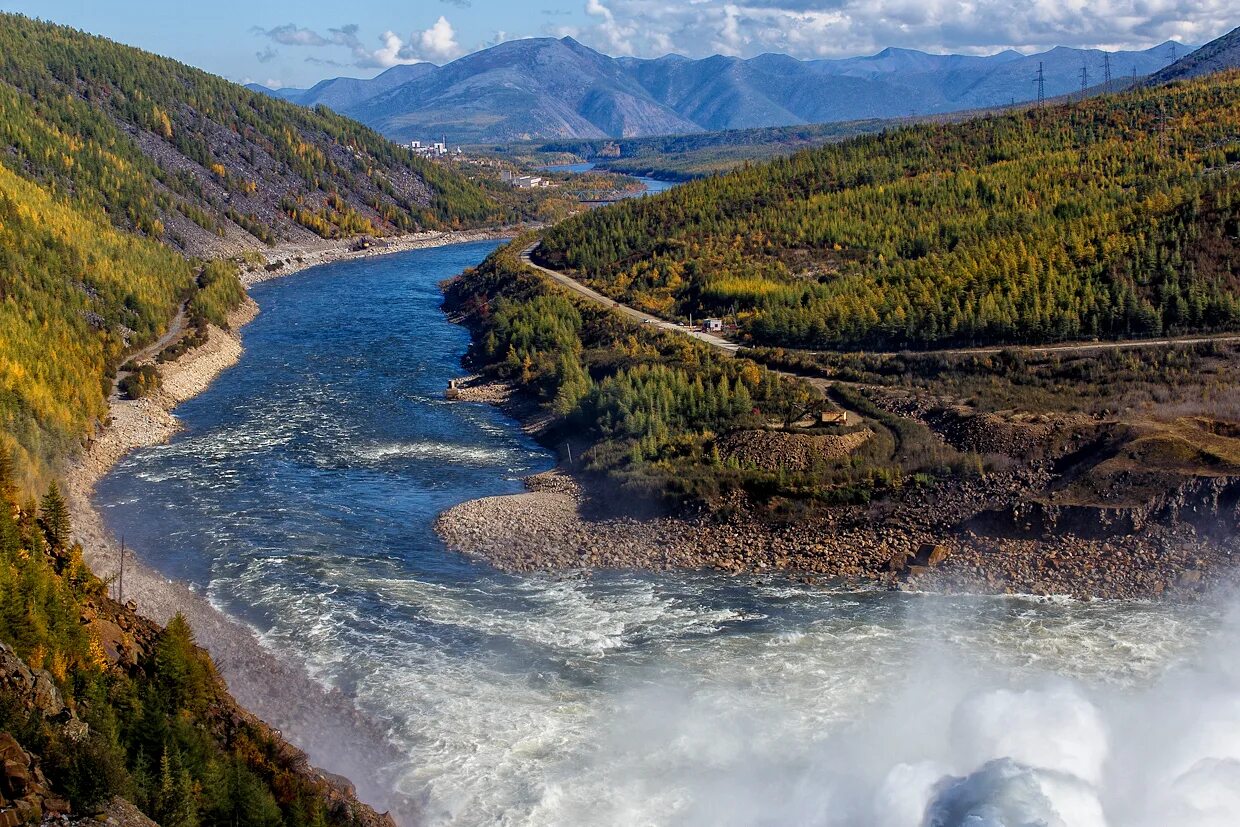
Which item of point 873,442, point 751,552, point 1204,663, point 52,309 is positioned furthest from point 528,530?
point 52,309

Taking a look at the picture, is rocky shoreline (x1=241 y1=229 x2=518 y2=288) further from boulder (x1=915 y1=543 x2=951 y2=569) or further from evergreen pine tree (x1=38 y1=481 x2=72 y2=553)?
boulder (x1=915 y1=543 x2=951 y2=569)

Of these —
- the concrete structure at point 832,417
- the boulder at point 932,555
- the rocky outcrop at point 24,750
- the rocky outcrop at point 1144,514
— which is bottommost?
the boulder at point 932,555

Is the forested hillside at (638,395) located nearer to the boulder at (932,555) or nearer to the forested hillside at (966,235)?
the boulder at (932,555)

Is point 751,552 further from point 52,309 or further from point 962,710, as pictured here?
point 52,309

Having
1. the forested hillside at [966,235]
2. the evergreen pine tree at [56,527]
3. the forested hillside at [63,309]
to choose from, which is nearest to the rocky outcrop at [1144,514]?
the forested hillside at [966,235]

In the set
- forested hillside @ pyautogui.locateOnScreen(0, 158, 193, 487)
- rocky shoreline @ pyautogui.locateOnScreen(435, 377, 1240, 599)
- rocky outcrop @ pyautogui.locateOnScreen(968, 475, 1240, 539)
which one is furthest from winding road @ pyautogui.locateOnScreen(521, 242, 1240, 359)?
forested hillside @ pyautogui.locateOnScreen(0, 158, 193, 487)

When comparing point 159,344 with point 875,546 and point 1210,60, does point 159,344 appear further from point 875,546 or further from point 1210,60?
point 1210,60
